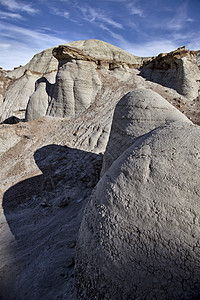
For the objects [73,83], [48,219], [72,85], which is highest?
[73,83]

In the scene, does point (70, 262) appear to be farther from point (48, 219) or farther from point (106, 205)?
point (48, 219)

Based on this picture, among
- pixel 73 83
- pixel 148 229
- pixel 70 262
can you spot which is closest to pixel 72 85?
pixel 73 83

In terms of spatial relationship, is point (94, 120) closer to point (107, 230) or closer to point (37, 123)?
point (37, 123)

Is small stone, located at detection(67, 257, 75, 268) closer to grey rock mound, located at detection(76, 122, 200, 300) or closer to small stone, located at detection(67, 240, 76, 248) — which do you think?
small stone, located at detection(67, 240, 76, 248)

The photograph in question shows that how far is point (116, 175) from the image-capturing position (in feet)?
6.31

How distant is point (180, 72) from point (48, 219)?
31.1 feet

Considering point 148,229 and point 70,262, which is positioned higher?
point 148,229

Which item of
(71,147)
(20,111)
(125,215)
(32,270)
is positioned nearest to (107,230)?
(125,215)

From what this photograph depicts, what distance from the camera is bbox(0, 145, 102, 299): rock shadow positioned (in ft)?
7.48

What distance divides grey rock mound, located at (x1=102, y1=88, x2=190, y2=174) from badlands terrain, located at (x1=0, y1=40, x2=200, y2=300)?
0.06 ft

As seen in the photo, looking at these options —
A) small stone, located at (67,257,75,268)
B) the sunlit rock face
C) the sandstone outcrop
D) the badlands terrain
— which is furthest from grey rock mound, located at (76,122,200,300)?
the sandstone outcrop

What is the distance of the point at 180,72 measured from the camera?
938cm

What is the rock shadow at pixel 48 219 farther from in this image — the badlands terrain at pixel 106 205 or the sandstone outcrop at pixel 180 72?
the sandstone outcrop at pixel 180 72

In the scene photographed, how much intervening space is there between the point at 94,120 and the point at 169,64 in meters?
6.05
